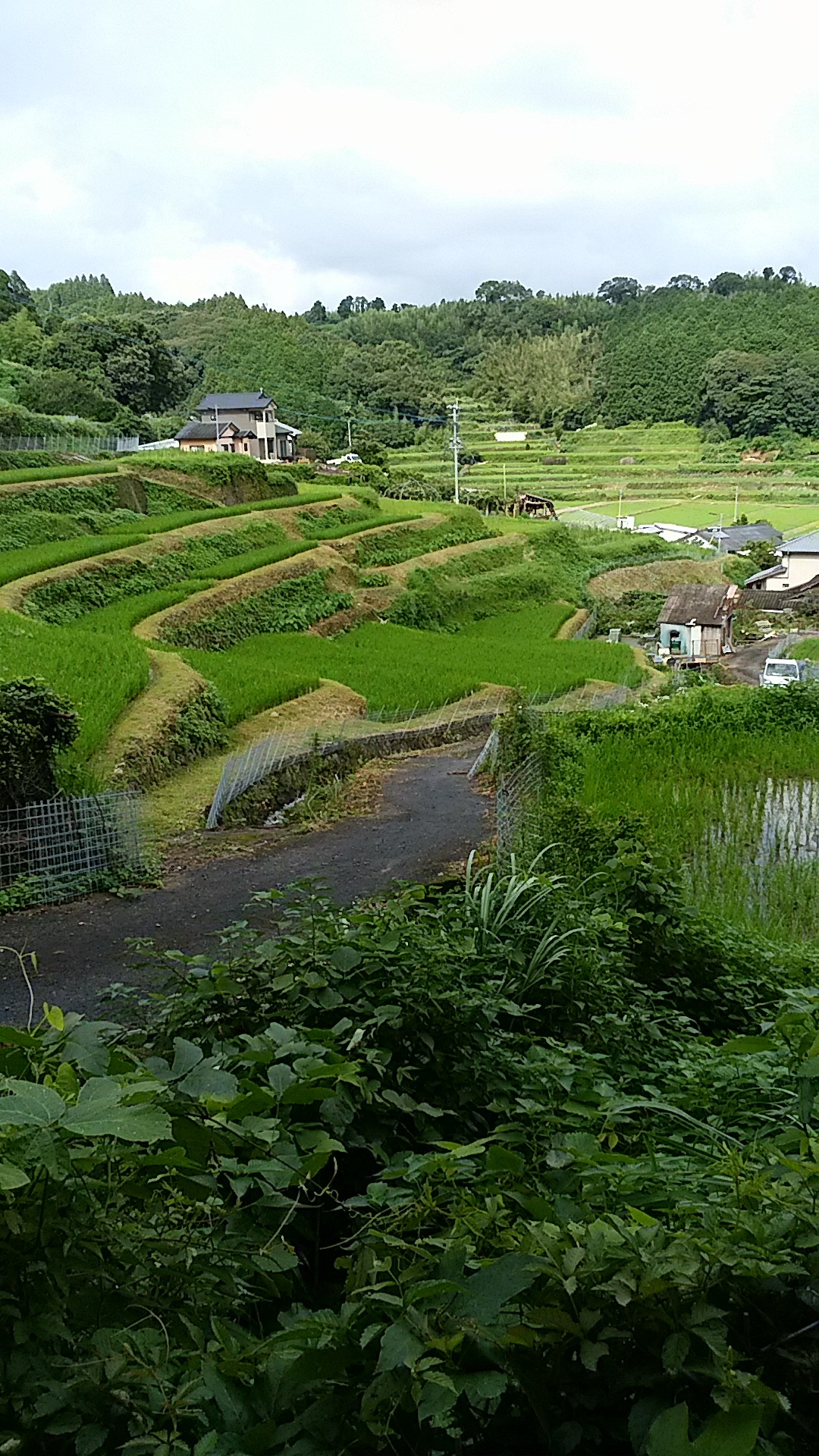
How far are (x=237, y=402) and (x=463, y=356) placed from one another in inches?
2028

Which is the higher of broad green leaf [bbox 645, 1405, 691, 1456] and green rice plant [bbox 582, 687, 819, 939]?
broad green leaf [bbox 645, 1405, 691, 1456]

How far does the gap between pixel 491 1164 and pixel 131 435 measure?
38734mm

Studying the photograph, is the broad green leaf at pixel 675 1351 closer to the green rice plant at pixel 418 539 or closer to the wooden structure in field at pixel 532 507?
the green rice plant at pixel 418 539

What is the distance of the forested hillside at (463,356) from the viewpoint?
1822 inches

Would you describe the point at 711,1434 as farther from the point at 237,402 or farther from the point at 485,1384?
the point at 237,402

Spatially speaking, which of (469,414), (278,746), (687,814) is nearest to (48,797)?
(278,746)

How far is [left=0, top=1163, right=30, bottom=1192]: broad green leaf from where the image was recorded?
3.97 feet

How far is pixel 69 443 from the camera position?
30.2 metres

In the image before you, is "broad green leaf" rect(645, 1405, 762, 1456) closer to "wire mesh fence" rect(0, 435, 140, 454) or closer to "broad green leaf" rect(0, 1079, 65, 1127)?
"broad green leaf" rect(0, 1079, 65, 1127)

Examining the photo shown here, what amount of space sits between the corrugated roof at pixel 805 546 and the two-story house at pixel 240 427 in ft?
69.1

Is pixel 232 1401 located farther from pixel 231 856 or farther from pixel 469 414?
pixel 469 414

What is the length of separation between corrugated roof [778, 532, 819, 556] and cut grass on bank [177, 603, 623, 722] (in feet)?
52.8

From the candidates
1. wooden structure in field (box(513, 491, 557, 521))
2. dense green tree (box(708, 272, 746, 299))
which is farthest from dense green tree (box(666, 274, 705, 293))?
wooden structure in field (box(513, 491, 557, 521))

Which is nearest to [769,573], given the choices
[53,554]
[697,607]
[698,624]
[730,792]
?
[697,607]
